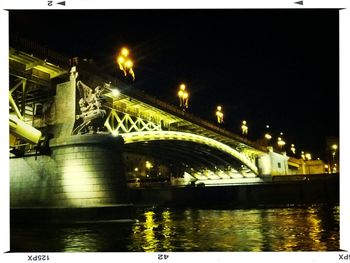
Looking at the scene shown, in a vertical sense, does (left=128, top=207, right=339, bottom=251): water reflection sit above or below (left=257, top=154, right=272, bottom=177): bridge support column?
below

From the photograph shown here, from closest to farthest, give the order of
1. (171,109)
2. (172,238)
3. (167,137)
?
(172,238)
(167,137)
(171,109)

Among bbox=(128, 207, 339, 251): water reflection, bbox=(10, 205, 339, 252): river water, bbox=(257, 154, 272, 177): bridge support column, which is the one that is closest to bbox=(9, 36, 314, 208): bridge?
bbox=(10, 205, 339, 252): river water

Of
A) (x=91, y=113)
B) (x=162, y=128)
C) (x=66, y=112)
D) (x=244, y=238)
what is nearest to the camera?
(x=244, y=238)

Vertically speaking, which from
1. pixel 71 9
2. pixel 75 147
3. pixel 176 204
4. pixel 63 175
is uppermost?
pixel 71 9

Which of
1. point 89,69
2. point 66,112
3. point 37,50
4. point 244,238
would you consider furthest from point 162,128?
point 244,238

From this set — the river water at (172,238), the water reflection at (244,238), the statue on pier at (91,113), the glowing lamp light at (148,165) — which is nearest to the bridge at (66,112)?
the statue on pier at (91,113)

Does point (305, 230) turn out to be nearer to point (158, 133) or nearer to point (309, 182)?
point (158, 133)

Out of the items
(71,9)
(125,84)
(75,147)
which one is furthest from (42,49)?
(71,9)

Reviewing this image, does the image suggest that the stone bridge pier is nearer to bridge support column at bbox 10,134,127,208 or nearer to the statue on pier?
bridge support column at bbox 10,134,127,208

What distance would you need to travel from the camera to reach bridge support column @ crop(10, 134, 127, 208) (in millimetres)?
15664

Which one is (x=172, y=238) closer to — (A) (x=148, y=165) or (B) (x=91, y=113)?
(B) (x=91, y=113)

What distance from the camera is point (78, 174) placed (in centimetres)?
1578

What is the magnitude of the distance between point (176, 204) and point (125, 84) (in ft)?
49.7

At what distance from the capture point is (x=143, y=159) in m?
74.3
